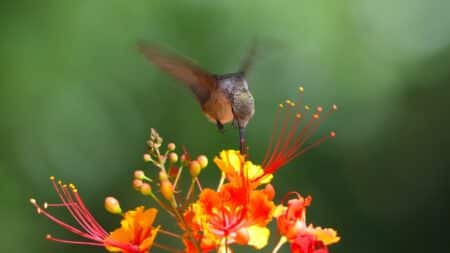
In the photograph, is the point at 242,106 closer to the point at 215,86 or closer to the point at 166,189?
the point at 215,86

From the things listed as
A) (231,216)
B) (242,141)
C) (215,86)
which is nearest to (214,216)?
(231,216)

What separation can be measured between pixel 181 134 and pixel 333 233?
11.4 feet

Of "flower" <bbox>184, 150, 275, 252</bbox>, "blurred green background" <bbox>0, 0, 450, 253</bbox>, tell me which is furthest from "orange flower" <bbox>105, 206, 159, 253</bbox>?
"blurred green background" <bbox>0, 0, 450, 253</bbox>

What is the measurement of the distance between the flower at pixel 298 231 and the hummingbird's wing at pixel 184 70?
21.4 inches

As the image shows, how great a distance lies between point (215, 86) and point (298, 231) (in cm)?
62

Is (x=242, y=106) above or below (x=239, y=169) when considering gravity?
above

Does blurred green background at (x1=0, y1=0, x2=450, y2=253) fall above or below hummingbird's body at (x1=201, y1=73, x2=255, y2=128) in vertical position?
above

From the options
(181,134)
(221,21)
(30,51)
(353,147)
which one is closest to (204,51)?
(221,21)

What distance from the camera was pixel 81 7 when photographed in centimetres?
503

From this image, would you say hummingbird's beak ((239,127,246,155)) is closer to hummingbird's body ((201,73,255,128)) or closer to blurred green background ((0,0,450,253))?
hummingbird's body ((201,73,255,128))

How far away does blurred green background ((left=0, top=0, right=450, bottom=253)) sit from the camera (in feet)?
16.7

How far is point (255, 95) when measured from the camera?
5.71 m

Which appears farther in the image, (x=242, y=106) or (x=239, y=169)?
(x=242, y=106)

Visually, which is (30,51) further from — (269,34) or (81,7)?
(269,34)
